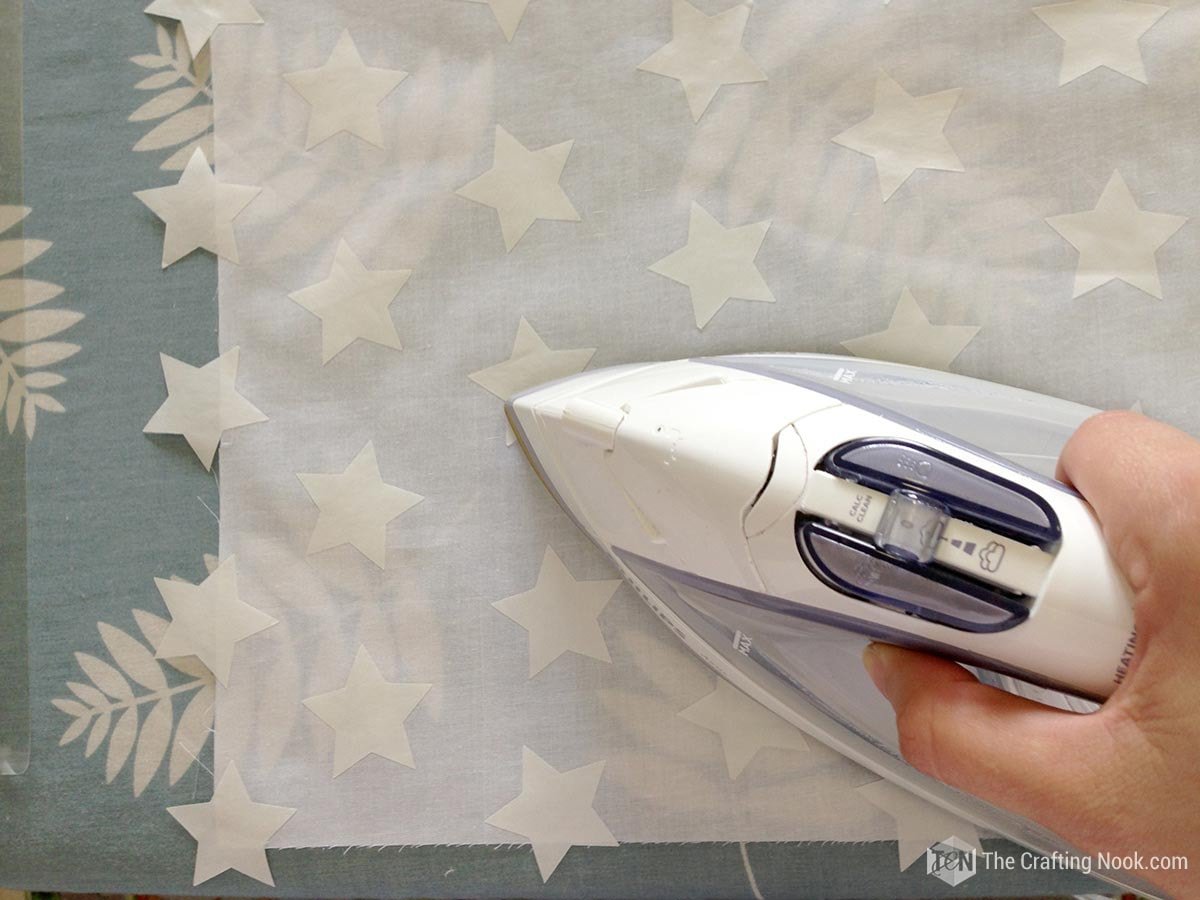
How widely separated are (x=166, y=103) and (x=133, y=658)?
532 millimetres

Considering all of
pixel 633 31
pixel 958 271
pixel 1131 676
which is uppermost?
pixel 633 31

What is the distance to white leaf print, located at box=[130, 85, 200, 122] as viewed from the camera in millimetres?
858

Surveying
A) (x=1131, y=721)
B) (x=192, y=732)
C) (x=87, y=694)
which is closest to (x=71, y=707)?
(x=87, y=694)

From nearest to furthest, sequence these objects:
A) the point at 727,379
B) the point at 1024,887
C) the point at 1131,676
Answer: the point at 1131,676
the point at 727,379
the point at 1024,887

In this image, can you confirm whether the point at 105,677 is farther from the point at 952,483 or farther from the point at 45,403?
the point at 952,483

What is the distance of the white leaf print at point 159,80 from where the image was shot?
859 mm

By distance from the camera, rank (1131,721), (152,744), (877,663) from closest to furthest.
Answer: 1. (1131,721)
2. (877,663)
3. (152,744)

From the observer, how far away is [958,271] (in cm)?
80

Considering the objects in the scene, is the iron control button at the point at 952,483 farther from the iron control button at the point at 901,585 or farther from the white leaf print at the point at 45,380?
the white leaf print at the point at 45,380

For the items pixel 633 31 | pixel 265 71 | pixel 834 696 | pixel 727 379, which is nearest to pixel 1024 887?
pixel 834 696

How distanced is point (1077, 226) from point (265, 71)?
765 mm

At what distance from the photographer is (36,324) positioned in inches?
33.8

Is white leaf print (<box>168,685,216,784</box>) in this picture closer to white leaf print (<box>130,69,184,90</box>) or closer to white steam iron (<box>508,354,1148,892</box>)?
white steam iron (<box>508,354,1148,892</box>)

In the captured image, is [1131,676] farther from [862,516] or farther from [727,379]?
[727,379]
